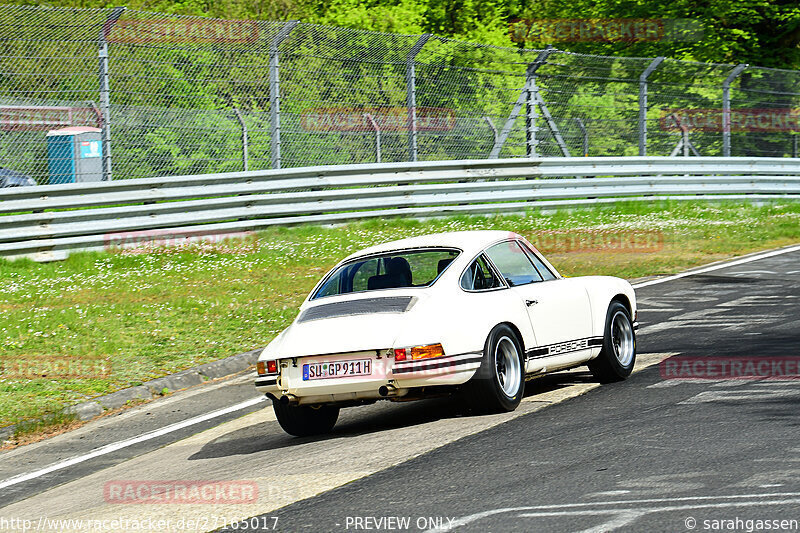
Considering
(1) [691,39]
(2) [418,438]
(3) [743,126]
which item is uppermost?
(1) [691,39]

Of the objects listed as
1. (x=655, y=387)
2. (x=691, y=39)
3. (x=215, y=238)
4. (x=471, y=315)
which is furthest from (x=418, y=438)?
(x=691, y=39)

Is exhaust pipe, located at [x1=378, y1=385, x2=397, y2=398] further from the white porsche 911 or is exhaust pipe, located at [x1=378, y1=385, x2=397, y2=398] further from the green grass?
the green grass

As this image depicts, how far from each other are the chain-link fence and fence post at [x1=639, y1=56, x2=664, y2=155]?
3cm

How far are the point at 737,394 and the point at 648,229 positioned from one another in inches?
490

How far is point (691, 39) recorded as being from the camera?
33.8 metres

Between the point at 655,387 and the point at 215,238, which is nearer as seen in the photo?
the point at 655,387

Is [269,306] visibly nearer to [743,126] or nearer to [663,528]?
[663,528]

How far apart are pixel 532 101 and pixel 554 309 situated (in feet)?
45.0

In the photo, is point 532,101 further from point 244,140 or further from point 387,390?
point 387,390

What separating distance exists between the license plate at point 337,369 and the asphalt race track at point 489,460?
0.48 meters

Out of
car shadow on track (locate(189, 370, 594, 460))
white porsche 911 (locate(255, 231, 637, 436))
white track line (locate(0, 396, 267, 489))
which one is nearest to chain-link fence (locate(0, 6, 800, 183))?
A: white track line (locate(0, 396, 267, 489))

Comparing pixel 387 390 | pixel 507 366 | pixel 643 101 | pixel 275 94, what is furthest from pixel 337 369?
pixel 643 101

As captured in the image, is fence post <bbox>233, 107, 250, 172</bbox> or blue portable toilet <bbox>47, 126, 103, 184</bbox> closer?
blue portable toilet <bbox>47, 126, 103, 184</bbox>

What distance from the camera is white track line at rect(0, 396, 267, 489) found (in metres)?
7.73
